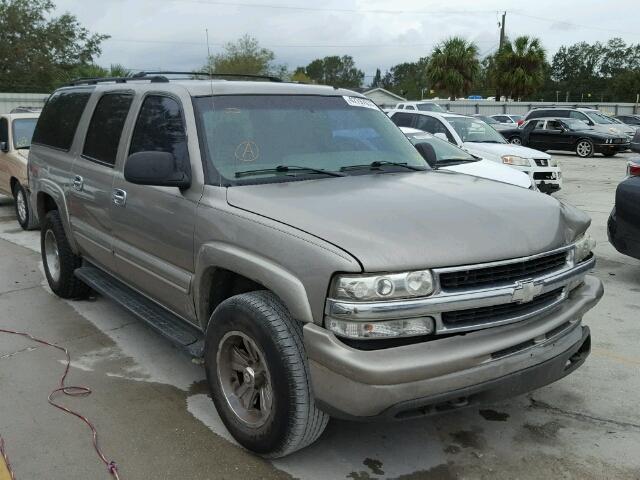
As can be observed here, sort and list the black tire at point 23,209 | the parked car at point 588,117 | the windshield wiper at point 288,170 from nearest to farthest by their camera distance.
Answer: the windshield wiper at point 288,170 < the black tire at point 23,209 < the parked car at point 588,117

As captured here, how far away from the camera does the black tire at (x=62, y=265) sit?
218 inches

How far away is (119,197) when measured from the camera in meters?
4.23

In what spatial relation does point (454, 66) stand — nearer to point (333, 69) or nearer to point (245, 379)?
point (245, 379)

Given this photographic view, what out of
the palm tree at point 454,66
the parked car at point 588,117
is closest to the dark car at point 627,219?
the parked car at point 588,117

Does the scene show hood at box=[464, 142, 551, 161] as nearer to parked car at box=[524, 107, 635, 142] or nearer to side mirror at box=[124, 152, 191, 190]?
side mirror at box=[124, 152, 191, 190]

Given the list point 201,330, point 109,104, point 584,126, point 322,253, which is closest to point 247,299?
point 322,253

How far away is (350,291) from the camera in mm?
2586

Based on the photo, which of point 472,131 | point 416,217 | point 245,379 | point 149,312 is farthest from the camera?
point 472,131

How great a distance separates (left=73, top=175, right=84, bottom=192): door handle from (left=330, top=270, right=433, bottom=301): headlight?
304 centimetres

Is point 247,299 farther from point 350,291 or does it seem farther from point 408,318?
point 408,318

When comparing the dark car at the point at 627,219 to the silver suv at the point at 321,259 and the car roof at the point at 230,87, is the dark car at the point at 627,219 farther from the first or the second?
the car roof at the point at 230,87

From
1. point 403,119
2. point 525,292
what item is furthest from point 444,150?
point 525,292

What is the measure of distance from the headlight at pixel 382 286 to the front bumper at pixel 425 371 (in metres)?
0.20

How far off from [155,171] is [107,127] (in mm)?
1560
